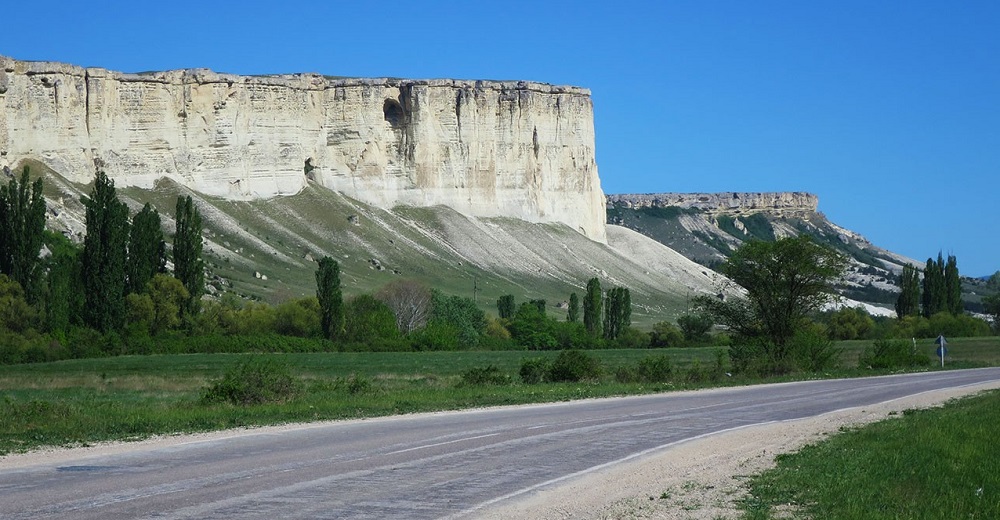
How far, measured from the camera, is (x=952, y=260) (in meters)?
100

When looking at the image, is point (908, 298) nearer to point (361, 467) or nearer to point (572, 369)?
point (572, 369)

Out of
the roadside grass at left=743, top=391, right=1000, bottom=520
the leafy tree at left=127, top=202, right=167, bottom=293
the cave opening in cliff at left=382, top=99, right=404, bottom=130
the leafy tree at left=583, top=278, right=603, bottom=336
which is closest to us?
the roadside grass at left=743, top=391, right=1000, bottom=520

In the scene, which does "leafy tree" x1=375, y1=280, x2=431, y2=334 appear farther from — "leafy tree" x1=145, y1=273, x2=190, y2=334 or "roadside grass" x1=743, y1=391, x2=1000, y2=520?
"roadside grass" x1=743, y1=391, x2=1000, y2=520

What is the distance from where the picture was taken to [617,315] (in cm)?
9469

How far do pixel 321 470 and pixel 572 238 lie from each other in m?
140

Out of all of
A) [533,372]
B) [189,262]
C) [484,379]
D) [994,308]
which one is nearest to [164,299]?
[189,262]

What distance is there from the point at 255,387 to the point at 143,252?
4141cm

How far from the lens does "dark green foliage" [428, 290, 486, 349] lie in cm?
8331

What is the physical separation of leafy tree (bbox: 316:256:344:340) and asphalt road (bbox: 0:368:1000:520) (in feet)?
160

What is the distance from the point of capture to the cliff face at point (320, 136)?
12075 cm

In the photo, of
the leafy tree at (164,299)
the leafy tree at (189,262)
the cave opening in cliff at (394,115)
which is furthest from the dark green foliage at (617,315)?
the cave opening in cliff at (394,115)

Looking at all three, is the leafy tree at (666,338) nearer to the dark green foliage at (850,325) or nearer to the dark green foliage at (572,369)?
the dark green foliage at (850,325)

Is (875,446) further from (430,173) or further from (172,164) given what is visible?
(430,173)

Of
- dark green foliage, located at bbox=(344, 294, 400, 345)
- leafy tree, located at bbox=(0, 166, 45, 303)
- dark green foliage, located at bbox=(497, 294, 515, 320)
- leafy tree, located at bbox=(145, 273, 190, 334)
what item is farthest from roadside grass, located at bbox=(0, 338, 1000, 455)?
dark green foliage, located at bbox=(497, 294, 515, 320)
